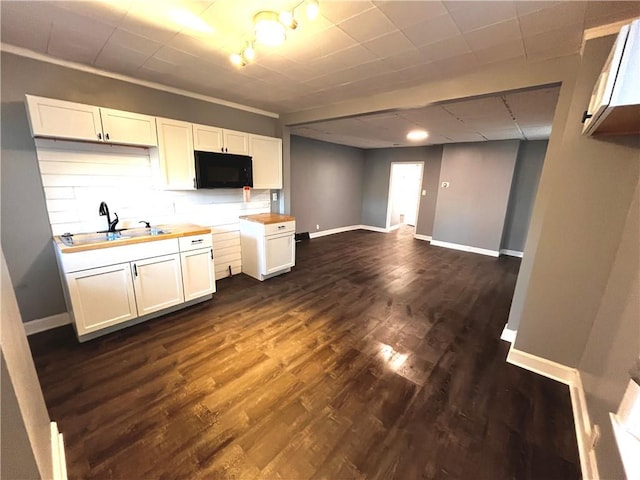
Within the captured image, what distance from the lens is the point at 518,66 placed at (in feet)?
7.07

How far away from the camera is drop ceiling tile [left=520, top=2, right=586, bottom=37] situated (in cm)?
149

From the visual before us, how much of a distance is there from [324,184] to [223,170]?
3.72 meters

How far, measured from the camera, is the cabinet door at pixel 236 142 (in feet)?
11.0

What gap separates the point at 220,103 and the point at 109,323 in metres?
2.93

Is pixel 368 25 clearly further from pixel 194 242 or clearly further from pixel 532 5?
pixel 194 242

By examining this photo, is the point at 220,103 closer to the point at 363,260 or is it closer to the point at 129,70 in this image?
the point at 129,70

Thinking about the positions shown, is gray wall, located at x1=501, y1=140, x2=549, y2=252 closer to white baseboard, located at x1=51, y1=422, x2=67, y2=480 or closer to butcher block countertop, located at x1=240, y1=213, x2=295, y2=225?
butcher block countertop, located at x1=240, y1=213, x2=295, y2=225

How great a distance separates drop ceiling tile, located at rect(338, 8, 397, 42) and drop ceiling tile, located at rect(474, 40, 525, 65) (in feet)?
2.78

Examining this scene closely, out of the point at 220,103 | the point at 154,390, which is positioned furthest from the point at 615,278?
the point at 220,103

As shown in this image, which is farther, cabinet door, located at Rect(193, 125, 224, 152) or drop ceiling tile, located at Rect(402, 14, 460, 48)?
cabinet door, located at Rect(193, 125, 224, 152)

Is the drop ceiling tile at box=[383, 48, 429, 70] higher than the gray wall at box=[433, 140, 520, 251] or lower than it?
higher

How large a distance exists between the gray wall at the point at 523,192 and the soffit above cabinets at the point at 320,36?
416cm

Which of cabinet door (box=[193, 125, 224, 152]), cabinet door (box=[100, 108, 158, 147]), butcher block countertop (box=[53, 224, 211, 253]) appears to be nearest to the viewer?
butcher block countertop (box=[53, 224, 211, 253])

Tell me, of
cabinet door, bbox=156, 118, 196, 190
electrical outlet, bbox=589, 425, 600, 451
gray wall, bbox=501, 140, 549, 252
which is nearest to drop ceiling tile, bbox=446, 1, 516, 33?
electrical outlet, bbox=589, 425, 600, 451
